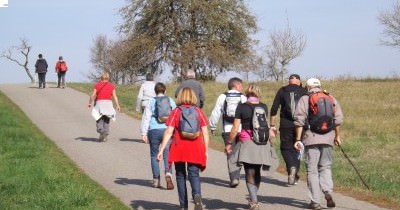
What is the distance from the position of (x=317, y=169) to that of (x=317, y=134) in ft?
1.67

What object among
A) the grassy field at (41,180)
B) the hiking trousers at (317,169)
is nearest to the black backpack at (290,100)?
the hiking trousers at (317,169)

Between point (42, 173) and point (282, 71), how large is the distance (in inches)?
1877

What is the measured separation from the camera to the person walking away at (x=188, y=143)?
7770 mm

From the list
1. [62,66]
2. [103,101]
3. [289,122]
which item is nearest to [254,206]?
[289,122]

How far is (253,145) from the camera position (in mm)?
8266

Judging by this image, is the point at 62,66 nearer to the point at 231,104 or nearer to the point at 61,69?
the point at 61,69

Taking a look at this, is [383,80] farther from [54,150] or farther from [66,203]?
[66,203]

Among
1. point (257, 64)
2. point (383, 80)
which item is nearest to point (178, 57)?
point (257, 64)

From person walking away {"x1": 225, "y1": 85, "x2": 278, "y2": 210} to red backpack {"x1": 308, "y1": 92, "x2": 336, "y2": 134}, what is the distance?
0.61m

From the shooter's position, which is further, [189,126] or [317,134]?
[317,134]

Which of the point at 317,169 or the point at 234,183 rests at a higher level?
the point at 317,169

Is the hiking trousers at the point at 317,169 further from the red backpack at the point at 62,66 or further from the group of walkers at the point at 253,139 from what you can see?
the red backpack at the point at 62,66

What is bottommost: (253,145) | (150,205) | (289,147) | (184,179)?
(150,205)

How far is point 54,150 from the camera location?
13.6 meters
